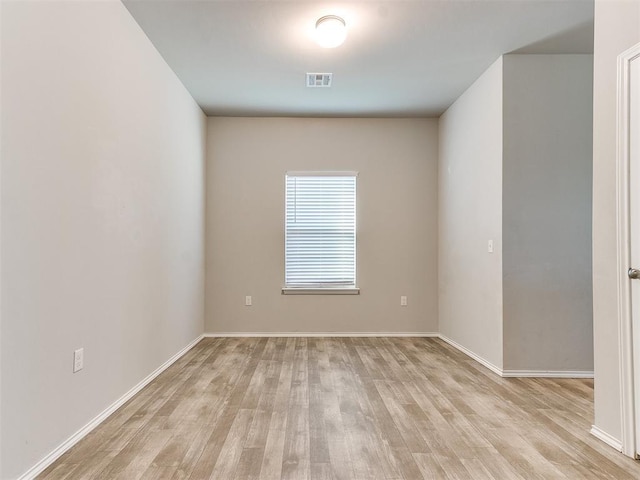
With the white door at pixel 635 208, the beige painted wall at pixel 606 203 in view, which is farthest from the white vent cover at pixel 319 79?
the white door at pixel 635 208

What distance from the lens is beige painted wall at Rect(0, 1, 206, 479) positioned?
1637 mm

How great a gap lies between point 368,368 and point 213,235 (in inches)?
99.9

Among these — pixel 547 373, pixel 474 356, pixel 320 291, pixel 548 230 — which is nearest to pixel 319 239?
pixel 320 291

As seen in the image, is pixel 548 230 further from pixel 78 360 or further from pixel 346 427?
pixel 78 360

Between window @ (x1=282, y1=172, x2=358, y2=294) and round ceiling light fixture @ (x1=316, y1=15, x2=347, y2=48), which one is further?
window @ (x1=282, y1=172, x2=358, y2=294)

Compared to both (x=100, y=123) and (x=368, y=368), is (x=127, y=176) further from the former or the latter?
(x=368, y=368)

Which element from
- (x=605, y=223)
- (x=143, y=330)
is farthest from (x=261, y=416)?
(x=605, y=223)

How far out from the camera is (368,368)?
3371mm

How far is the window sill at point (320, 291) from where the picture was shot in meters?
4.73

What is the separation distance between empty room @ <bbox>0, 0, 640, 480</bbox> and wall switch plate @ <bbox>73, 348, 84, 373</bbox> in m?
0.01

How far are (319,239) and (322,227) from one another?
0.52 feet

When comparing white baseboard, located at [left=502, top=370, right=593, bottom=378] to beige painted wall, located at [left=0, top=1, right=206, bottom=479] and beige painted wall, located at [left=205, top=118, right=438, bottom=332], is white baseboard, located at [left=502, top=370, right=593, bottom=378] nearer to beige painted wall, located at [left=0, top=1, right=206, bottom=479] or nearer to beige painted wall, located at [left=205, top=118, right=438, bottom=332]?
beige painted wall, located at [left=205, top=118, right=438, bottom=332]

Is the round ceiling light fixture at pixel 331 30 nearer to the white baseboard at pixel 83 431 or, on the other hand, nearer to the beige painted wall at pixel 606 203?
the beige painted wall at pixel 606 203

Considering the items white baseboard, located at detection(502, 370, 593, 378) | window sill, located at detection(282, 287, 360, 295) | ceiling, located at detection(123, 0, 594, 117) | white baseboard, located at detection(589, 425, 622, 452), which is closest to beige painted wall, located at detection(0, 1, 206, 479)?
ceiling, located at detection(123, 0, 594, 117)
